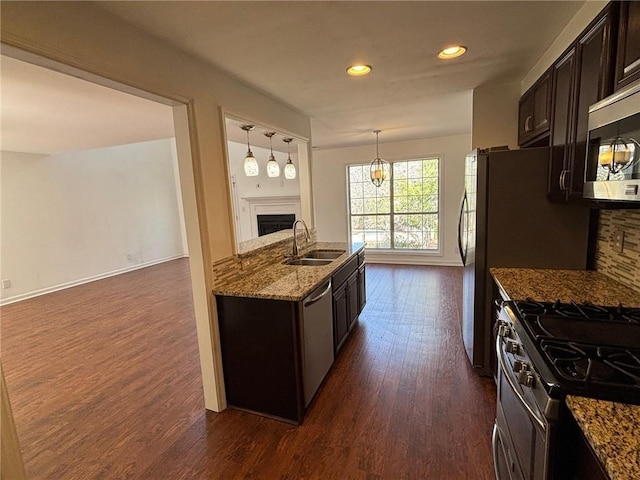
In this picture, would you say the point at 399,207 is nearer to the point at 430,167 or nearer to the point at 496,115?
the point at 430,167

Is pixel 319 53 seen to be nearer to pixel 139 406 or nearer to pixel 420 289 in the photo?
pixel 139 406

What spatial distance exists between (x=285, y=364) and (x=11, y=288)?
5.60m

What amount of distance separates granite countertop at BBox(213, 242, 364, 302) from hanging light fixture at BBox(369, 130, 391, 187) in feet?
9.39

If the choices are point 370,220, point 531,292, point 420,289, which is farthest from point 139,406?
point 370,220

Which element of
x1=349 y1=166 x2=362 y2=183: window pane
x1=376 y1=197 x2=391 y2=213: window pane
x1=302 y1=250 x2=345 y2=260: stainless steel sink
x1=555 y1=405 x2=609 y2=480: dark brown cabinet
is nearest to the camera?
x1=555 y1=405 x2=609 y2=480: dark brown cabinet

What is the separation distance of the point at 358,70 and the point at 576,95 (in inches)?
52.1

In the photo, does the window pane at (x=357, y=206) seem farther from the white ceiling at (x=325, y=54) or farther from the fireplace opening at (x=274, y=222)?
the white ceiling at (x=325, y=54)

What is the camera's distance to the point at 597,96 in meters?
1.40

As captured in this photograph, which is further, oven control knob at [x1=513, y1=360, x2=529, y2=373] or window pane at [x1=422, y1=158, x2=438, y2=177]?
window pane at [x1=422, y1=158, x2=438, y2=177]

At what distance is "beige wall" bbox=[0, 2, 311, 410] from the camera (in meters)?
1.26

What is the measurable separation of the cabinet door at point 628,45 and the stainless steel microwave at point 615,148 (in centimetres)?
10

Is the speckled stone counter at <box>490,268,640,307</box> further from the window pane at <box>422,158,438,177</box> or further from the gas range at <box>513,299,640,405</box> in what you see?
the window pane at <box>422,158,438,177</box>

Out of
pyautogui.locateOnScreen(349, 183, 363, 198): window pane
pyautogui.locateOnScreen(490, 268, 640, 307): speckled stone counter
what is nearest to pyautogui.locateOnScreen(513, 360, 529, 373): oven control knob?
pyautogui.locateOnScreen(490, 268, 640, 307): speckled stone counter

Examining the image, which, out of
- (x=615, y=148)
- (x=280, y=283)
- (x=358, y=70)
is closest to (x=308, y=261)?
(x=280, y=283)
